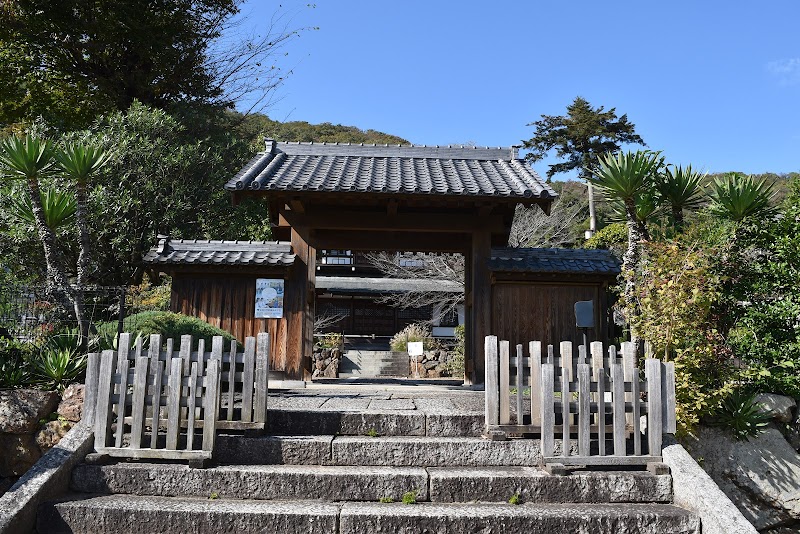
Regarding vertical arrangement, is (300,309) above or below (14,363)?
above

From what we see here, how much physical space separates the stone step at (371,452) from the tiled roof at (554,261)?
452 cm

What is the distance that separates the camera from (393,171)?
9789 mm

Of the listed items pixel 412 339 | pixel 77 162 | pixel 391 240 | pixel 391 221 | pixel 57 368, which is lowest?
pixel 57 368

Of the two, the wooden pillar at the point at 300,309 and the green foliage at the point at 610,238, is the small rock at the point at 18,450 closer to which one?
the wooden pillar at the point at 300,309

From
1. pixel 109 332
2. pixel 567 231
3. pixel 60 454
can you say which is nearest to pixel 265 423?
pixel 60 454

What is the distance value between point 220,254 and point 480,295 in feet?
14.5

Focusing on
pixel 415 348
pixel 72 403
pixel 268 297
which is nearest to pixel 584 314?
pixel 268 297

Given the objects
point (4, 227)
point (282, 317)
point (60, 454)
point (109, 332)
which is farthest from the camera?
point (4, 227)

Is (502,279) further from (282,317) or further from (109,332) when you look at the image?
(109,332)

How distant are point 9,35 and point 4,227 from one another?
8.09 metres

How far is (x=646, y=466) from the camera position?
4.99 m

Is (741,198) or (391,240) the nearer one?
(741,198)

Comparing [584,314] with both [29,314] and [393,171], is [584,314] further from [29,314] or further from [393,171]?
[29,314]

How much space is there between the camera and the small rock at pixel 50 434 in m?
5.96
